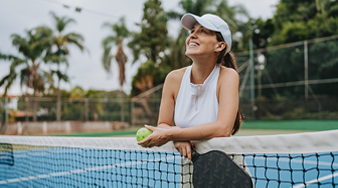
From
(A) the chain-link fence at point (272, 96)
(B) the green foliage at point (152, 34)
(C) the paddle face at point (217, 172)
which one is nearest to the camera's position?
(C) the paddle face at point (217, 172)

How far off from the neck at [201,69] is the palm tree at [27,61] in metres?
21.6

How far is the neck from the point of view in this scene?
1.63 m

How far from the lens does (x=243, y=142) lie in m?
1.53

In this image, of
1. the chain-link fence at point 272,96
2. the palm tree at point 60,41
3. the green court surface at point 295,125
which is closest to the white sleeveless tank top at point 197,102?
the green court surface at point 295,125

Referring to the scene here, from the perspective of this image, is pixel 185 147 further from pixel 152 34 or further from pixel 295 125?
pixel 152 34

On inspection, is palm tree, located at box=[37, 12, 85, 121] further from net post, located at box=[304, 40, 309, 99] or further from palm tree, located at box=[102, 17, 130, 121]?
net post, located at box=[304, 40, 309, 99]

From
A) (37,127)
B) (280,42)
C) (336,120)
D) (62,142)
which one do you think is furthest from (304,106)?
(62,142)

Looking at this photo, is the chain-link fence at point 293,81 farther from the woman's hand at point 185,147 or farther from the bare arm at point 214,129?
the woman's hand at point 185,147

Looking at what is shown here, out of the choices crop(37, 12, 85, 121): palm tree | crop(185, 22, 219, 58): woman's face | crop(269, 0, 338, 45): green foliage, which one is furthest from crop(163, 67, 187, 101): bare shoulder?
crop(269, 0, 338, 45): green foliage

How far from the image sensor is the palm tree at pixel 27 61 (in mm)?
20688

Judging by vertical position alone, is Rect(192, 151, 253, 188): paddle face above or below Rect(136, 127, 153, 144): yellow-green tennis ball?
below

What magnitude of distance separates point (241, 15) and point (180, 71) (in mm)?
28150

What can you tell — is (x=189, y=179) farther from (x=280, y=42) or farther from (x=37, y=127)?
(x=280, y=42)

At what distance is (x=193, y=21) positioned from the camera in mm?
1638
